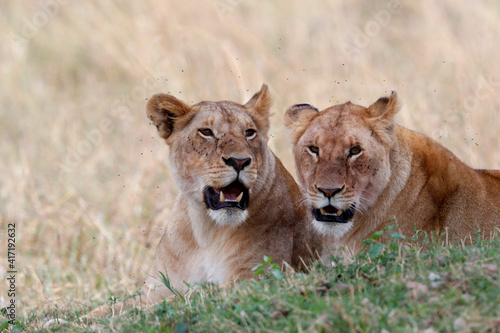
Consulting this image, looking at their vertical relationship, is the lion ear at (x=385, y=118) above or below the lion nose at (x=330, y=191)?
above

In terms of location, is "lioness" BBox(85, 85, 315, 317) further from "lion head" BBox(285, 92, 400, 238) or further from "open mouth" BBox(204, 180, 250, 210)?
"lion head" BBox(285, 92, 400, 238)

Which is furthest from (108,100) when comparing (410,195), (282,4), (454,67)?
(410,195)

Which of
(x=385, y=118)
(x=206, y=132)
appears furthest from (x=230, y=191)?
(x=385, y=118)

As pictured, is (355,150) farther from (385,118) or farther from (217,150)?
(217,150)

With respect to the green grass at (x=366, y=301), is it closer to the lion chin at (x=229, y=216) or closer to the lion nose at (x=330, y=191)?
the lion nose at (x=330, y=191)

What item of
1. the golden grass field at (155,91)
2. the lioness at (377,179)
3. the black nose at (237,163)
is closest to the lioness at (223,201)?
the black nose at (237,163)

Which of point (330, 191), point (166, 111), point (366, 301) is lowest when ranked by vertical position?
point (366, 301)

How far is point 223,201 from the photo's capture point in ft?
14.9

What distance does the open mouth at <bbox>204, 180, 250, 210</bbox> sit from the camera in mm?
4543

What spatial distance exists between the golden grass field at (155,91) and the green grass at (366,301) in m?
2.06

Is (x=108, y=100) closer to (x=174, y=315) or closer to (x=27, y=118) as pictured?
(x=27, y=118)

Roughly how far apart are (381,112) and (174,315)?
1968 millimetres

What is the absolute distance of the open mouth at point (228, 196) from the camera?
4.54m

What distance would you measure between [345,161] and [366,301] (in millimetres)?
1370
